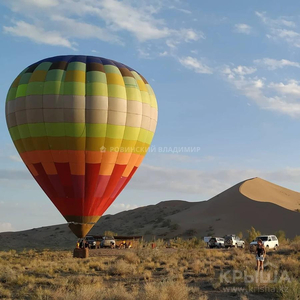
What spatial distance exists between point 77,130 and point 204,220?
45828 mm

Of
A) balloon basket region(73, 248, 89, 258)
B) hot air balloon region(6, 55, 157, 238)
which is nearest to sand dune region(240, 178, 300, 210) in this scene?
balloon basket region(73, 248, 89, 258)

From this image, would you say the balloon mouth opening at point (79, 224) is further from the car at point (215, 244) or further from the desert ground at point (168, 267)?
the car at point (215, 244)

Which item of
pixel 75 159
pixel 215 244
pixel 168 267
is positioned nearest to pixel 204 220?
pixel 215 244

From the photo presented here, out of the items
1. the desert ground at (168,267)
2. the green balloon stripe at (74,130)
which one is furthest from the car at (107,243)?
the green balloon stripe at (74,130)

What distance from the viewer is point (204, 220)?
6825cm

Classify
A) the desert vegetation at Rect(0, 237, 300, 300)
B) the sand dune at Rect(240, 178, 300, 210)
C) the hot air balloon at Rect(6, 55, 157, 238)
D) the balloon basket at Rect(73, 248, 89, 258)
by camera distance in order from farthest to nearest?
the sand dune at Rect(240, 178, 300, 210) → the balloon basket at Rect(73, 248, 89, 258) → the hot air balloon at Rect(6, 55, 157, 238) → the desert vegetation at Rect(0, 237, 300, 300)

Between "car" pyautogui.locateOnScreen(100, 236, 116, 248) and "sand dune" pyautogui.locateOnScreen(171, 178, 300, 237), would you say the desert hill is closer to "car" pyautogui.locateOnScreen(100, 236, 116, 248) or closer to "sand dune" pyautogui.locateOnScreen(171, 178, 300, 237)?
"sand dune" pyautogui.locateOnScreen(171, 178, 300, 237)

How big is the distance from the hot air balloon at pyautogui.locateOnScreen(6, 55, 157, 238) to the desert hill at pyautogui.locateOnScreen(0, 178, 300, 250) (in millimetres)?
28356

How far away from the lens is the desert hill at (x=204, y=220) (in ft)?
201

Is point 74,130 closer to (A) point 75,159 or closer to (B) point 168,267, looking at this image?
(A) point 75,159

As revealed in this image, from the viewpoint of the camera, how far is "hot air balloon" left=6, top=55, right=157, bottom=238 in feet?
85.2

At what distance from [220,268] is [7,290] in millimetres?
10602

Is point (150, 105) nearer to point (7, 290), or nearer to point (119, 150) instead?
point (119, 150)

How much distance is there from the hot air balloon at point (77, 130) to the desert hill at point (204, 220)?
93.0 feet
